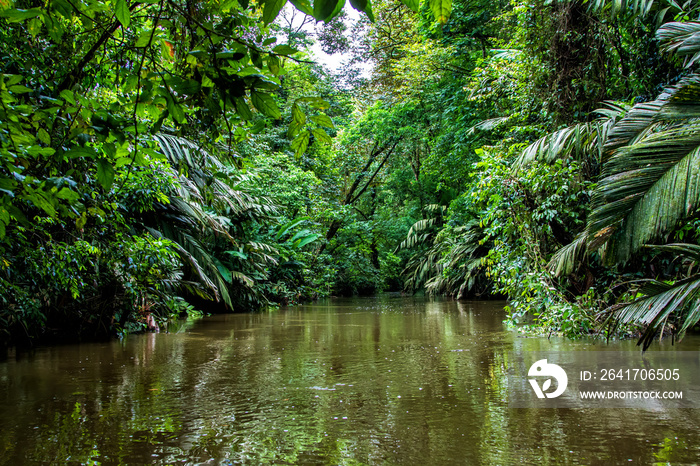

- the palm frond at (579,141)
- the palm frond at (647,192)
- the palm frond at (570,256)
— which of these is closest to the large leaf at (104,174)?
the palm frond at (647,192)

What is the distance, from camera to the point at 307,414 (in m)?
2.54

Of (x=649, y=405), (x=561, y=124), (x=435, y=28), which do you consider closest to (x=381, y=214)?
(x=435, y=28)

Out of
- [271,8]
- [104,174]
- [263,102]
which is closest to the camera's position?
[271,8]

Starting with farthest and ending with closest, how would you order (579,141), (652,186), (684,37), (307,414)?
(579,141) → (684,37) → (652,186) → (307,414)

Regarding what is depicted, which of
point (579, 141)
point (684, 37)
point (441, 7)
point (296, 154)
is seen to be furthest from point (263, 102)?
point (579, 141)

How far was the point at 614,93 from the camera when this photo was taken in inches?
255

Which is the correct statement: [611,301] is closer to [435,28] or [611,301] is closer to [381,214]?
[435,28]

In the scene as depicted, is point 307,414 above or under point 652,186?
under

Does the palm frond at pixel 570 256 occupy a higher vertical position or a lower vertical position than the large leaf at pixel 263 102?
lower

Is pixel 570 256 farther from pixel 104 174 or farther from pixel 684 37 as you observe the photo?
pixel 104 174

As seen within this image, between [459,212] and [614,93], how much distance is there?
10406 mm

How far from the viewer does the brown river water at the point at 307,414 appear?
1960 mm

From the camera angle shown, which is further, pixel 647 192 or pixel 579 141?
pixel 579 141

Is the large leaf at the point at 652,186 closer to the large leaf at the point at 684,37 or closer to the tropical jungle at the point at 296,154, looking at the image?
the tropical jungle at the point at 296,154
